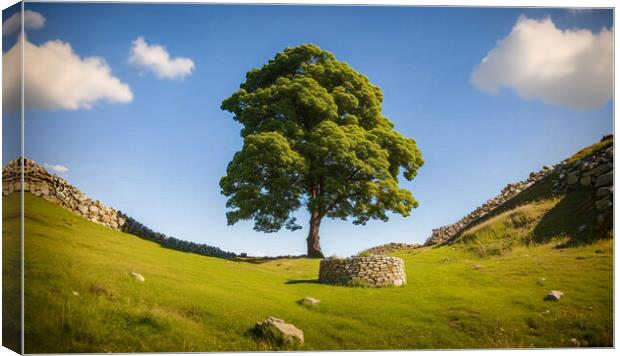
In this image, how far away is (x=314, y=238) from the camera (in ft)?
65.6

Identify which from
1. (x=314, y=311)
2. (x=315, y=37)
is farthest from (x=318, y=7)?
(x=314, y=311)

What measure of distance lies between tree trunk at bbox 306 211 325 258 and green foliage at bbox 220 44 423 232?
195 millimetres

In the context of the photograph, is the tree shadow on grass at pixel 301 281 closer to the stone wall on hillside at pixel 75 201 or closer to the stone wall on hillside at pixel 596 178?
the stone wall on hillside at pixel 75 201

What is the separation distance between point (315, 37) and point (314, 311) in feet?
24.6

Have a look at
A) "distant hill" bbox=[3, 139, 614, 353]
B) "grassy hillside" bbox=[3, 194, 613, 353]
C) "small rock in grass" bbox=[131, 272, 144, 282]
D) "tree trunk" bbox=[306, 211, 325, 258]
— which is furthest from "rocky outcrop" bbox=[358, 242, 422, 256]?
"small rock in grass" bbox=[131, 272, 144, 282]

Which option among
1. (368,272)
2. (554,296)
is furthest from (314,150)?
(554,296)

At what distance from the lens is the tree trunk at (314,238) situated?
65.4 feet

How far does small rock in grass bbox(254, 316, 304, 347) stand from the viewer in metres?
12.2

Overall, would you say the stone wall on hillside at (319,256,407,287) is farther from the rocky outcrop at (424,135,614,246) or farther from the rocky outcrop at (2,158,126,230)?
the rocky outcrop at (2,158,126,230)

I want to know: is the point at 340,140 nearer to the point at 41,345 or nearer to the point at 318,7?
the point at 318,7

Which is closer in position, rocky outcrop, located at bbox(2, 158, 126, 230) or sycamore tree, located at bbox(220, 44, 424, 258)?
rocky outcrop, located at bbox(2, 158, 126, 230)

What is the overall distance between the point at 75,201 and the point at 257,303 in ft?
21.2

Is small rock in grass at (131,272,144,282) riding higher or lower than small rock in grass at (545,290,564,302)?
higher

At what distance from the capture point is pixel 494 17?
49.6 ft
